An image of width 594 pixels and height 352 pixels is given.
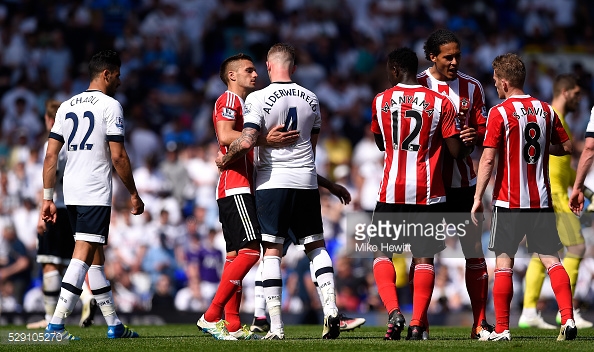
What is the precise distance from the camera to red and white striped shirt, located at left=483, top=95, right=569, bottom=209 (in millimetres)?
8984

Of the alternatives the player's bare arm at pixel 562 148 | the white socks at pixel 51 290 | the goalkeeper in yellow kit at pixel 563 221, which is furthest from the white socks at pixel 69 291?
the goalkeeper in yellow kit at pixel 563 221

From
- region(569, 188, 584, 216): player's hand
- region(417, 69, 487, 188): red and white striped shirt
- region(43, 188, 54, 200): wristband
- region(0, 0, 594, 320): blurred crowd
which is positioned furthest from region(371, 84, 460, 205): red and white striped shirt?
region(0, 0, 594, 320): blurred crowd

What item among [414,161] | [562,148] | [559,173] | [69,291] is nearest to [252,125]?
[414,161]

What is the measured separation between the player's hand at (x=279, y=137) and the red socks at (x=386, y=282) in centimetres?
131

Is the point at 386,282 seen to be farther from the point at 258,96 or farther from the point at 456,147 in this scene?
the point at 258,96

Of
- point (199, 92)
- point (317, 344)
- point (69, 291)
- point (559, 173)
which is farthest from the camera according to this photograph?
point (199, 92)

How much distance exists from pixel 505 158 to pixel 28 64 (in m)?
14.0

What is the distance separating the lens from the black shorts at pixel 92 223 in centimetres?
961

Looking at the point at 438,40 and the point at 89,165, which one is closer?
the point at 438,40

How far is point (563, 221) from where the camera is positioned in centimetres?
1151

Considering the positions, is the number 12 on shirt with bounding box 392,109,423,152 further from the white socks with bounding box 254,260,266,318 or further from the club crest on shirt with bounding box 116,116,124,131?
Answer: the club crest on shirt with bounding box 116,116,124,131

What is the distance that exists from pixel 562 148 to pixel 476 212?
43.2 inches

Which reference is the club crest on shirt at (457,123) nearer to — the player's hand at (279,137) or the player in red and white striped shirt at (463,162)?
the player in red and white striped shirt at (463,162)

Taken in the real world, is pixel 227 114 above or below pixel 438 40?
below
